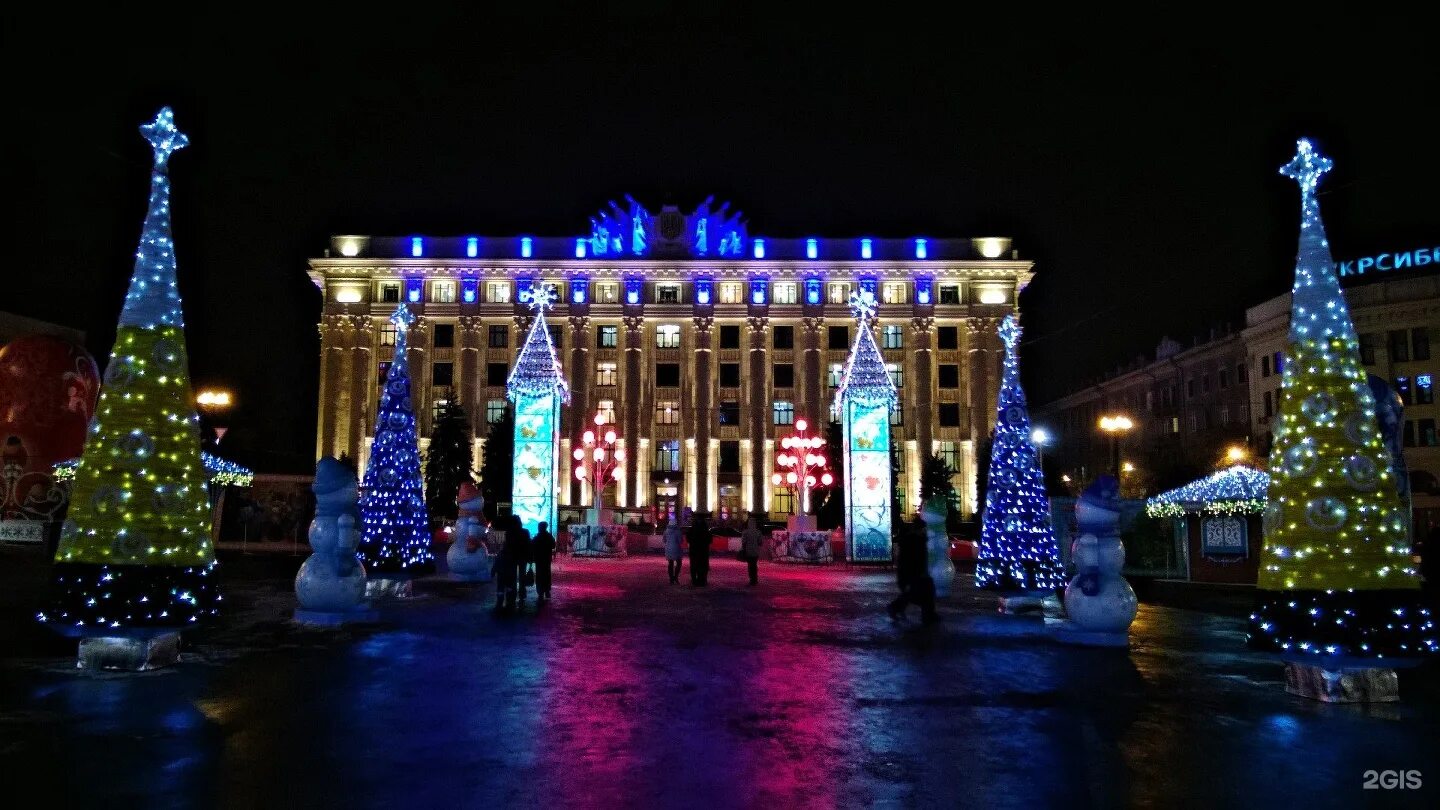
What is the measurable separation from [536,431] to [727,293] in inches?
1643

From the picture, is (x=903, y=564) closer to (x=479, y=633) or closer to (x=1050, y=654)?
(x=1050, y=654)

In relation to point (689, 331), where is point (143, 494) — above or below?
below

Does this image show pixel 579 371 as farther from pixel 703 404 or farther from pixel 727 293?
pixel 727 293

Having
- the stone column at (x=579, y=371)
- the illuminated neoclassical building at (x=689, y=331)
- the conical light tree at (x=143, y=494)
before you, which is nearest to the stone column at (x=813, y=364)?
the illuminated neoclassical building at (x=689, y=331)

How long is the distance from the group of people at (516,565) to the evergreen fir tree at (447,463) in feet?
129

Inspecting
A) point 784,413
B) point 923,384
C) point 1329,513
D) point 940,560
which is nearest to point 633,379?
point 784,413

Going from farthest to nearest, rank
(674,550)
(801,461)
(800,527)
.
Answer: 1. (801,461)
2. (800,527)
3. (674,550)

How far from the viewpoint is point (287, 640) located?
433 inches

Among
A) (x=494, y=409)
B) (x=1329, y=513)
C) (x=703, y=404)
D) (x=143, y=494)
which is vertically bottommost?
(x=1329, y=513)

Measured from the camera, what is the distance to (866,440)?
2836cm

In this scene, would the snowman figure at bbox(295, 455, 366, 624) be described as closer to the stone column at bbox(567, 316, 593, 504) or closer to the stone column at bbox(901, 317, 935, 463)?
the stone column at bbox(567, 316, 593, 504)

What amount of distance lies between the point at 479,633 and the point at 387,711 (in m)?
4.68

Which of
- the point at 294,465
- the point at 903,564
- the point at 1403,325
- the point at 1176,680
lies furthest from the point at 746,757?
the point at 294,465

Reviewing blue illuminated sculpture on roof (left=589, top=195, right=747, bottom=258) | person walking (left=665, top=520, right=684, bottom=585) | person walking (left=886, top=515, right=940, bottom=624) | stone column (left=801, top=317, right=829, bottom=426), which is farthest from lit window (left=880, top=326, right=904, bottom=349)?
person walking (left=886, top=515, right=940, bottom=624)
